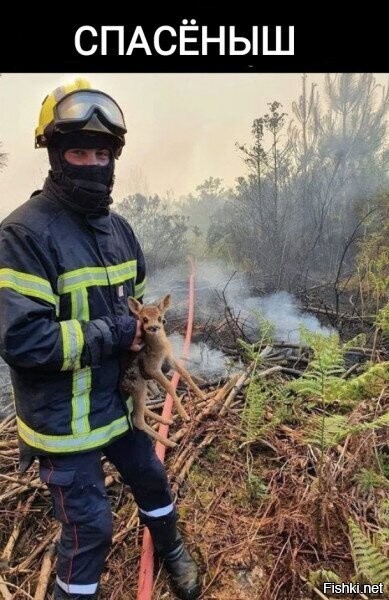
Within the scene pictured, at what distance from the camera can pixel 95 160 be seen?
2.05m

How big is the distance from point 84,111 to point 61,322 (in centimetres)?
99

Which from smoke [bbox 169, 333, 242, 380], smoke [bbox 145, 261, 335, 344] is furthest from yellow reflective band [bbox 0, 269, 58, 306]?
smoke [bbox 145, 261, 335, 344]

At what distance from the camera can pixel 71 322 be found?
1.85 metres

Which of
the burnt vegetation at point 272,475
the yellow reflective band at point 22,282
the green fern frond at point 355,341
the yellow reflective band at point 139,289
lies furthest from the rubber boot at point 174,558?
the green fern frond at point 355,341

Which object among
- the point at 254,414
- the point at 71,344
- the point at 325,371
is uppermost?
the point at 71,344

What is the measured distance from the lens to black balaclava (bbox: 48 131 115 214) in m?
2.00

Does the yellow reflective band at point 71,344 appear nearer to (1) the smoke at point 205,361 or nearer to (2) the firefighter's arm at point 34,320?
(2) the firefighter's arm at point 34,320

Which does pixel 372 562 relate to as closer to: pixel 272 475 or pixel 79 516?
pixel 272 475

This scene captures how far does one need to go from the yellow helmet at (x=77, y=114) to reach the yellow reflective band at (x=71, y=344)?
917 mm

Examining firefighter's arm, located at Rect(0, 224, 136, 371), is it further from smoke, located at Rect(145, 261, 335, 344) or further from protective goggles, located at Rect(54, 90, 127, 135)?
smoke, located at Rect(145, 261, 335, 344)

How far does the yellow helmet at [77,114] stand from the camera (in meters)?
1.95

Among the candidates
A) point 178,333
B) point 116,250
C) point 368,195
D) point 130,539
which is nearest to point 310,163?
point 368,195

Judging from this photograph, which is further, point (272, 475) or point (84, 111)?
point (272, 475)

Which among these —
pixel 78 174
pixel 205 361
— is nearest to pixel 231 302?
pixel 205 361
